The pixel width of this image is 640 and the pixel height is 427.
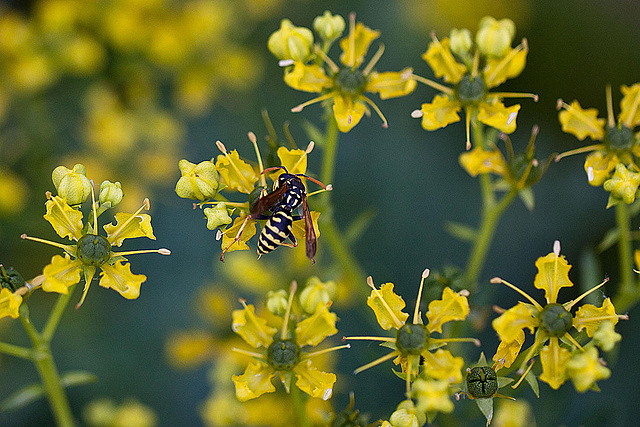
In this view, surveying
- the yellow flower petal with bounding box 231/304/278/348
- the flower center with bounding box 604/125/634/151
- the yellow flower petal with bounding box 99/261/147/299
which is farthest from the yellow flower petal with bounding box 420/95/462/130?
the yellow flower petal with bounding box 99/261/147/299

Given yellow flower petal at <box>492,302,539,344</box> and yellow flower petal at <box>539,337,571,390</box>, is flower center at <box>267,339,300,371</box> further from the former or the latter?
yellow flower petal at <box>539,337,571,390</box>

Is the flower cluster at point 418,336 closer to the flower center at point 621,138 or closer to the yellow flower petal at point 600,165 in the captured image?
the yellow flower petal at point 600,165

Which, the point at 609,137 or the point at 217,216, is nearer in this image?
the point at 217,216

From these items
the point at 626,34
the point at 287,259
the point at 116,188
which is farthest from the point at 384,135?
the point at 116,188

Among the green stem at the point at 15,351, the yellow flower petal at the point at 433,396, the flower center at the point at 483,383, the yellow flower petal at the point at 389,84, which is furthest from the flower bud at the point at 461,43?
the green stem at the point at 15,351

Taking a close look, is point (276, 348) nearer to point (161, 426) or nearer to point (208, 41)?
point (161, 426)

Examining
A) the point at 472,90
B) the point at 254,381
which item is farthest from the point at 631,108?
the point at 254,381

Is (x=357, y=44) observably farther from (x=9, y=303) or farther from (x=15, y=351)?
(x=15, y=351)
